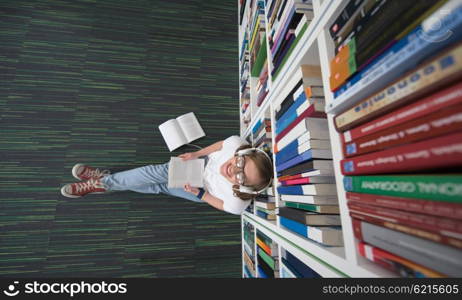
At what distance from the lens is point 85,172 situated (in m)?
1.72

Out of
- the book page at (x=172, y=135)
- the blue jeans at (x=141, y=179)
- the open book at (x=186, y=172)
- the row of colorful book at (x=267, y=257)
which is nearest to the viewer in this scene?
the row of colorful book at (x=267, y=257)

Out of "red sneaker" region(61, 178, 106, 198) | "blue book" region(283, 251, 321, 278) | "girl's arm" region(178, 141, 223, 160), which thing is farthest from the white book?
"red sneaker" region(61, 178, 106, 198)

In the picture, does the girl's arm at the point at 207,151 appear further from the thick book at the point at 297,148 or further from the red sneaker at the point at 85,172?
the red sneaker at the point at 85,172

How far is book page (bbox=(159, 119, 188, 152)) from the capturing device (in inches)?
74.5

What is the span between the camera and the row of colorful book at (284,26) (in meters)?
0.80

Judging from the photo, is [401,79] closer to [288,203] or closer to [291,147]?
[291,147]

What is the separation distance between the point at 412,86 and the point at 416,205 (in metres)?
0.22

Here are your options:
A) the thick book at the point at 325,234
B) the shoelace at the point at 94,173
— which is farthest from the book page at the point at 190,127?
the thick book at the point at 325,234

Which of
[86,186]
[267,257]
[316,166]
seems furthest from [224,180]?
[86,186]

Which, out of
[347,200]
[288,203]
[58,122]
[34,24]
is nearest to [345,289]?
[347,200]

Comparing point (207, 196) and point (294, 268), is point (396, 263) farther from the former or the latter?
point (207, 196)

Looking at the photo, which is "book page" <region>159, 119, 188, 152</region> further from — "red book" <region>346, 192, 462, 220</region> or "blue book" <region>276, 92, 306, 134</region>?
"red book" <region>346, 192, 462, 220</region>

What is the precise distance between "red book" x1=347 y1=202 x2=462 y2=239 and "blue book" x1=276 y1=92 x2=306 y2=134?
419 mm

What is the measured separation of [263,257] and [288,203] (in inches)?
21.3
